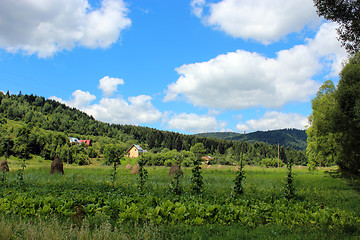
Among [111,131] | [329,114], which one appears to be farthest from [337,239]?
[111,131]

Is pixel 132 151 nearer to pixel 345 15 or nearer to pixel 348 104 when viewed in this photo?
pixel 348 104

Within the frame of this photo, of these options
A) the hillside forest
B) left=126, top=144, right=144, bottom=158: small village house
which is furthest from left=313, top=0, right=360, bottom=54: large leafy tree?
left=126, top=144, right=144, bottom=158: small village house

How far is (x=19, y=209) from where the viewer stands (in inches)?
337

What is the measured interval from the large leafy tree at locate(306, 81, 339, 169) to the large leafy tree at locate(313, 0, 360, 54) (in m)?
8.48

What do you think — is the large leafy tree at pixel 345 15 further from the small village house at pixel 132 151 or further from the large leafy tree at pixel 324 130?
the small village house at pixel 132 151

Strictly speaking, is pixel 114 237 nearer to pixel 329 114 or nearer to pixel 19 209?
pixel 19 209

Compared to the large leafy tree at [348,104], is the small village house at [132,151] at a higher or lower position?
lower

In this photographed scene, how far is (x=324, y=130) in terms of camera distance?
73.3ft

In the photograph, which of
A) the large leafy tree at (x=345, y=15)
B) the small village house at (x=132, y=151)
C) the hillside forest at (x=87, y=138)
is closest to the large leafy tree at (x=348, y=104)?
the large leafy tree at (x=345, y=15)

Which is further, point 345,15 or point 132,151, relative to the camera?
point 132,151

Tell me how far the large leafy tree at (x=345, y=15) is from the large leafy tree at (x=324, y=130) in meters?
8.48

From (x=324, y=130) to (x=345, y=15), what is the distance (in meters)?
13.4

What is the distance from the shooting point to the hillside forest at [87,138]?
76.3m

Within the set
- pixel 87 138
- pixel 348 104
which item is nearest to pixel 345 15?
pixel 348 104
